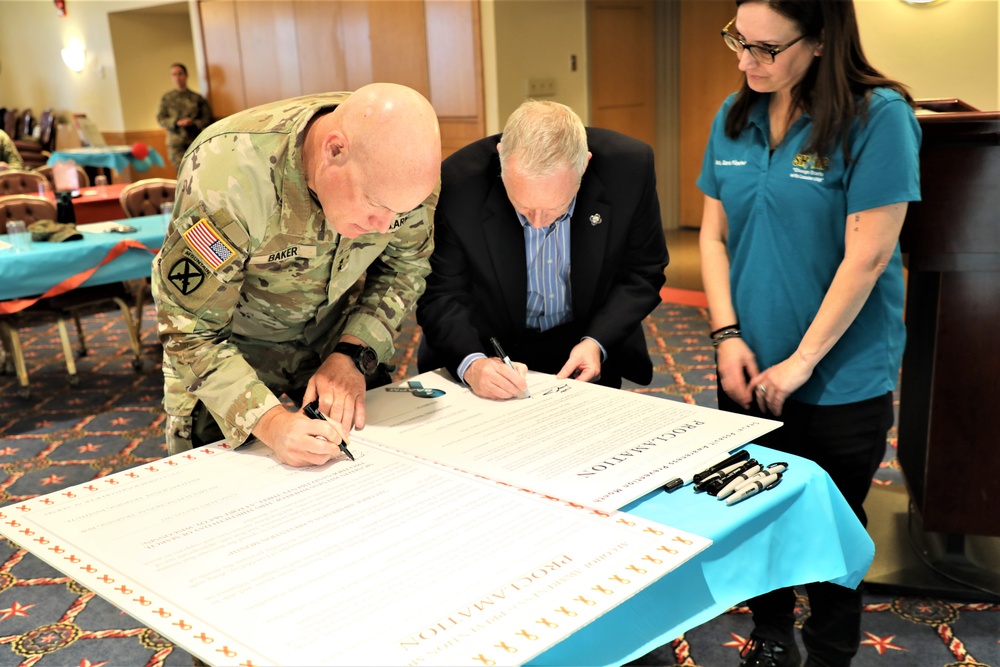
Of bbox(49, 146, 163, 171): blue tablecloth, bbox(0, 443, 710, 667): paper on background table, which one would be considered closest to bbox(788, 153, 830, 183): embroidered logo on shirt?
bbox(0, 443, 710, 667): paper on background table

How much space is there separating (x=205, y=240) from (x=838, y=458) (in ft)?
4.21

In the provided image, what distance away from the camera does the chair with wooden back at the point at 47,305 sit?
14.7 ft

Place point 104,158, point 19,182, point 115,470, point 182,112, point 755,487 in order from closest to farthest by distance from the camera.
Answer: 1. point 755,487
2. point 115,470
3. point 19,182
4. point 104,158
5. point 182,112

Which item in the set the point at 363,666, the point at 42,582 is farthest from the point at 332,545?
the point at 42,582

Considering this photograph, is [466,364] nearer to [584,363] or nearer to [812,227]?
[584,363]

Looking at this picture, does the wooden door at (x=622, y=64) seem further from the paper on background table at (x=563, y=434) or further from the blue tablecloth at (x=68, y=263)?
the paper on background table at (x=563, y=434)

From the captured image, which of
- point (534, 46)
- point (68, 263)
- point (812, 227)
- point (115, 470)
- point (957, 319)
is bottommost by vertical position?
point (115, 470)

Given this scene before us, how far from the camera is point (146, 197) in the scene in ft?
18.7

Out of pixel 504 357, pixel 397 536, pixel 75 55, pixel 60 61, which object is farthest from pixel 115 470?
pixel 60 61

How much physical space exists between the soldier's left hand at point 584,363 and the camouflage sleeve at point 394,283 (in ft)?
1.15

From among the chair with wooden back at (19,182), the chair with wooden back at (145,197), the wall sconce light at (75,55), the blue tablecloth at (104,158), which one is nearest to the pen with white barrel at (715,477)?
the chair with wooden back at (145,197)

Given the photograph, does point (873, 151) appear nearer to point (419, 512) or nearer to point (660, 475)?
point (660, 475)

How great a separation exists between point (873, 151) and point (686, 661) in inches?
50.6

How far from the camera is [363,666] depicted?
851mm
